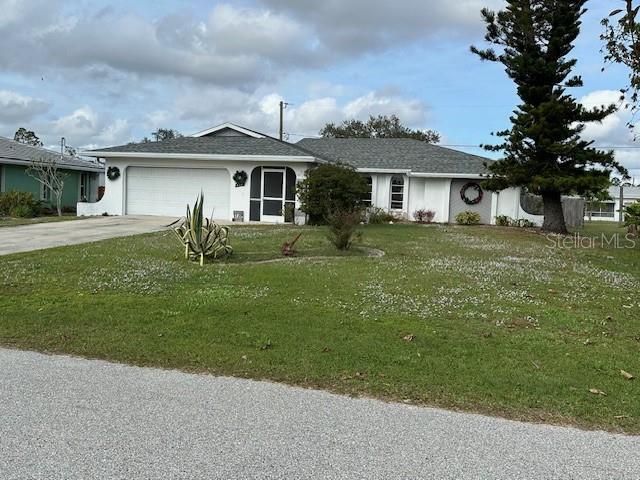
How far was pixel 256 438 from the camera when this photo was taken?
3.59 metres

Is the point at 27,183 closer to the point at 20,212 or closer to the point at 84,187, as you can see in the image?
the point at 84,187

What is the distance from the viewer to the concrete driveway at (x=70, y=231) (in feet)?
43.6

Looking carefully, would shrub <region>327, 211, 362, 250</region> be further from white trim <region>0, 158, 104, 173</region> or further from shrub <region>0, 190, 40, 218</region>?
white trim <region>0, 158, 104, 173</region>

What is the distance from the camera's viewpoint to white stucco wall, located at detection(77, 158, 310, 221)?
75.6 feet

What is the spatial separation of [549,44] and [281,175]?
436 inches

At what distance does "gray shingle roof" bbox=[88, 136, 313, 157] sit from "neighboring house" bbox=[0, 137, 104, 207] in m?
4.96

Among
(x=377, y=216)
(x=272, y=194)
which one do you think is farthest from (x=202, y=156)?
(x=377, y=216)

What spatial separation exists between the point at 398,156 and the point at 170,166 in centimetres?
1134

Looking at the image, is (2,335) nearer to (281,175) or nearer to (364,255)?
(364,255)

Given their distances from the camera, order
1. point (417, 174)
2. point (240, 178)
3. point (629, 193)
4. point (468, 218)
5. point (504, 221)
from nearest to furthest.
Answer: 1. point (240, 178)
2. point (504, 221)
3. point (468, 218)
4. point (417, 174)
5. point (629, 193)

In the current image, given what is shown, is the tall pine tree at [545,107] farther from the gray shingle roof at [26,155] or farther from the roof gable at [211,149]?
the gray shingle roof at [26,155]

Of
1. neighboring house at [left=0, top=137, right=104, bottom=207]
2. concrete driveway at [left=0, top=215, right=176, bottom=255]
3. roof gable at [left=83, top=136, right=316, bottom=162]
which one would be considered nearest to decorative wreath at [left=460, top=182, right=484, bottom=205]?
roof gable at [left=83, top=136, right=316, bottom=162]

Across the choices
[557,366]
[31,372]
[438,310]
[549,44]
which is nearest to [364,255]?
[438,310]

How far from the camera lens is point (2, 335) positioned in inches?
230
